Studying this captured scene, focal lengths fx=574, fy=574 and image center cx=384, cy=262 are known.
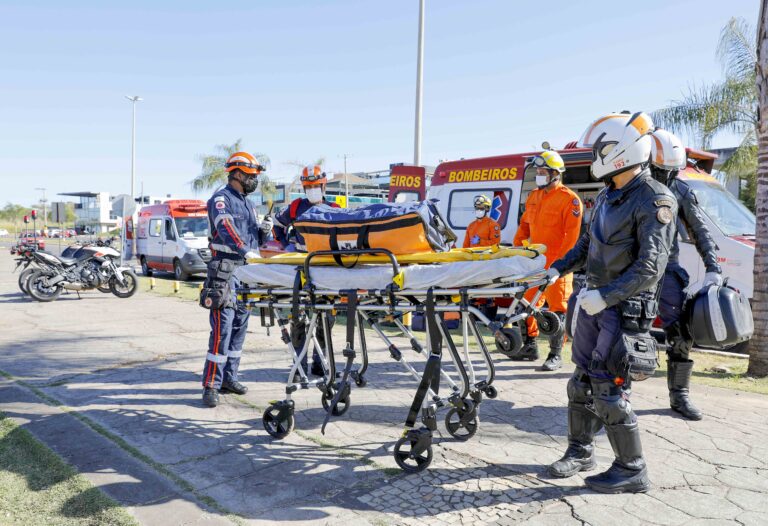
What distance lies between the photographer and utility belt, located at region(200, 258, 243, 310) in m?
4.86

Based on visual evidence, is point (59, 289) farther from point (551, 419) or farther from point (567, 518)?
point (567, 518)

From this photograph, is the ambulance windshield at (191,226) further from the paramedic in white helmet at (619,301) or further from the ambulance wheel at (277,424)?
the paramedic in white helmet at (619,301)

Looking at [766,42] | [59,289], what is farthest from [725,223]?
[59,289]

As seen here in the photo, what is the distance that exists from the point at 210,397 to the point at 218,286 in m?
0.93

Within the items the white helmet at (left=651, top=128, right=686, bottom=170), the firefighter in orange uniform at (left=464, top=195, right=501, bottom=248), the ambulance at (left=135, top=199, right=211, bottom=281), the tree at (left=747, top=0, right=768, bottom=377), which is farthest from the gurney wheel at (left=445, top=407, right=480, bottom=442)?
the ambulance at (left=135, top=199, right=211, bottom=281)

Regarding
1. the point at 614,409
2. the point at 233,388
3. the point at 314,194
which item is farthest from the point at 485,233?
the point at 614,409

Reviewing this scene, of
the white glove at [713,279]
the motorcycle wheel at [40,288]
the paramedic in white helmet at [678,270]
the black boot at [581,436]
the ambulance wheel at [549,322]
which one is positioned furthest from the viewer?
the motorcycle wheel at [40,288]

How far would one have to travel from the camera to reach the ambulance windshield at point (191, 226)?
17.4 metres

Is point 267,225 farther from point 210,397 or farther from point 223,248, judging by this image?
point 210,397

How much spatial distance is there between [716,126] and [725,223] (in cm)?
1055

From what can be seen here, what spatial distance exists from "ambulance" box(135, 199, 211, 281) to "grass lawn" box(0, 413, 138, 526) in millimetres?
13196

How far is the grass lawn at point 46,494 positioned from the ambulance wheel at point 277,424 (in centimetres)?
113

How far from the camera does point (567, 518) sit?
2.88m

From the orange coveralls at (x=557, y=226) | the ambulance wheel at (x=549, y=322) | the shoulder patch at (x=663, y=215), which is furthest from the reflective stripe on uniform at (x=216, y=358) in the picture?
the shoulder patch at (x=663, y=215)
